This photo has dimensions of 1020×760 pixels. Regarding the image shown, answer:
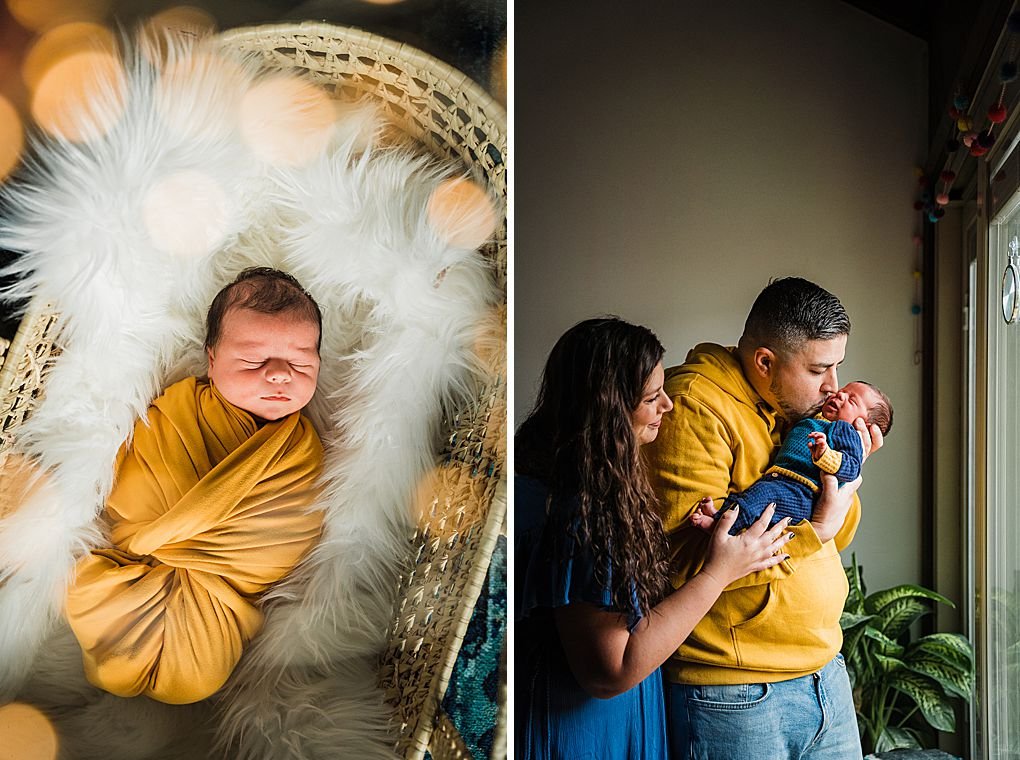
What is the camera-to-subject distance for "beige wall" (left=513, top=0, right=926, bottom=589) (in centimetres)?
192

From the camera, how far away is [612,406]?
5.45 feet

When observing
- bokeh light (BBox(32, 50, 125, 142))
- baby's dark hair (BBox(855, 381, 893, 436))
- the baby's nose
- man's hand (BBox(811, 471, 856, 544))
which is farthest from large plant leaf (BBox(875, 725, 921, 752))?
bokeh light (BBox(32, 50, 125, 142))

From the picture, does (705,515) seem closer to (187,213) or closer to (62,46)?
(187,213)

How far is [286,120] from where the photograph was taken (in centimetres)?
136

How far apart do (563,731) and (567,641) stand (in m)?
0.19

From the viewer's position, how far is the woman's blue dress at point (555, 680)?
1605mm

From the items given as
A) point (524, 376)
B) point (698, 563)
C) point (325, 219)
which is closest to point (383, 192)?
point (325, 219)

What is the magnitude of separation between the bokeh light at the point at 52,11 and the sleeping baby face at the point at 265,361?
529 millimetres

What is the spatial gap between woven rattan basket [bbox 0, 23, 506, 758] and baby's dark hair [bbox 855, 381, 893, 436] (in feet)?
3.03

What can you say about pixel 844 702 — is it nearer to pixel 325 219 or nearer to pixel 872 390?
pixel 872 390

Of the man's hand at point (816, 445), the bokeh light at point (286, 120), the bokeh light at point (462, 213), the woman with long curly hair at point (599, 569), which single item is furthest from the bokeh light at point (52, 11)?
the man's hand at point (816, 445)

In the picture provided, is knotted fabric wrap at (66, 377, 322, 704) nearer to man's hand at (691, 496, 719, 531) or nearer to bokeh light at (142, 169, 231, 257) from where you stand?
bokeh light at (142, 169, 231, 257)

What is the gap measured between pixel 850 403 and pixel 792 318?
23cm

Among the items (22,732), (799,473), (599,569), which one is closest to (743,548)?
(799,473)
